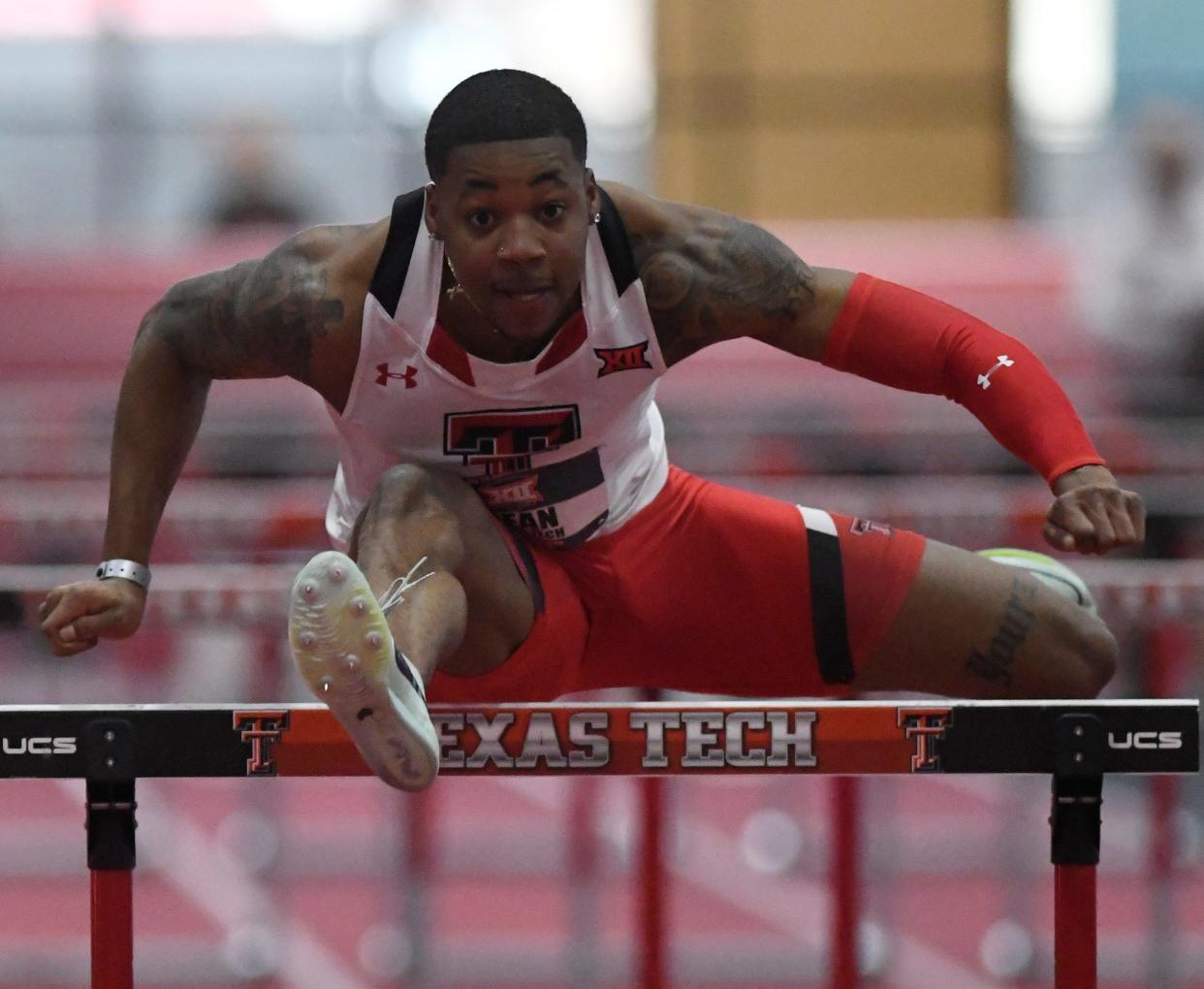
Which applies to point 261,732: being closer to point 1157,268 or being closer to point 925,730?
point 925,730

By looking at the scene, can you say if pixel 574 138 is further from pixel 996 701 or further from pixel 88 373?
pixel 88 373

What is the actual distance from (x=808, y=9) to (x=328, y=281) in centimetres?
887

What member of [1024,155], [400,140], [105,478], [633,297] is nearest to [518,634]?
[633,297]

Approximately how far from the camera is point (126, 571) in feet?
10.9

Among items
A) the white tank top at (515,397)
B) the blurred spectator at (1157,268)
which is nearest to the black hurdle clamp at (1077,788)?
the white tank top at (515,397)

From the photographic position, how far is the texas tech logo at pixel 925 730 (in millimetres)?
2799

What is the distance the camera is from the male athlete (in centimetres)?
309

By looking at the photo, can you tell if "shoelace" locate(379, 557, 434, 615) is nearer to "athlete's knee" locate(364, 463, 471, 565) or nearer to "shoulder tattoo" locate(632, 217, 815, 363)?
"athlete's knee" locate(364, 463, 471, 565)

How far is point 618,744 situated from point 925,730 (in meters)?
0.43

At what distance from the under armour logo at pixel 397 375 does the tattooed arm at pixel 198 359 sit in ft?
0.16

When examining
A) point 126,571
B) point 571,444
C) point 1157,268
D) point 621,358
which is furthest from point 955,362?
point 1157,268

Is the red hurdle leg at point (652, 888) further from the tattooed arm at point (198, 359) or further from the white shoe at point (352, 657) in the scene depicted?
the white shoe at point (352, 657)

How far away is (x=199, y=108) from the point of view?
11.7 metres

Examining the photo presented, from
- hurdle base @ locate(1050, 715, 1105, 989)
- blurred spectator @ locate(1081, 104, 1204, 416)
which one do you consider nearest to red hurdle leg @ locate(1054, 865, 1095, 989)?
hurdle base @ locate(1050, 715, 1105, 989)
